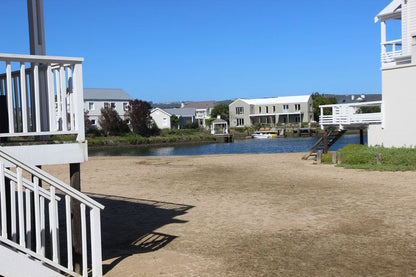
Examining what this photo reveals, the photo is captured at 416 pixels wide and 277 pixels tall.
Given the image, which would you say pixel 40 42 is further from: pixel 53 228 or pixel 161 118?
pixel 161 118

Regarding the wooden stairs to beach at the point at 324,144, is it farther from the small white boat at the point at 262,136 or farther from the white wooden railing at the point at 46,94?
the small white boat at the point at 262,136

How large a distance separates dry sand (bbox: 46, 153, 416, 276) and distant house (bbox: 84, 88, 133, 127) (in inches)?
2651

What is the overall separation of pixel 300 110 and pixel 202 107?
176 ft

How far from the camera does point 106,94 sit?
290 ft

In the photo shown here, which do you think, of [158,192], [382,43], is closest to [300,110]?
[382,43]

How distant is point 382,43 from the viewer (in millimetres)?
33219

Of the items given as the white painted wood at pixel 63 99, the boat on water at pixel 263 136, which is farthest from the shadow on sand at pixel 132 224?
the boat on water at pixel 263 136

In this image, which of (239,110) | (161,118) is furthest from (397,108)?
(239,110)

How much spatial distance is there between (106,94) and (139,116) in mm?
9629

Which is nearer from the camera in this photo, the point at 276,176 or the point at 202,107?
the point at 276,176

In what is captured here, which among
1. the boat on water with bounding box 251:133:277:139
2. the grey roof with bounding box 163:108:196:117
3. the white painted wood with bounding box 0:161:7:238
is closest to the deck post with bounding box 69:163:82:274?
the white painted wood with bounding box 0:161:7:238

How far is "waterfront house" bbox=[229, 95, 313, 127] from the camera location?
347ft

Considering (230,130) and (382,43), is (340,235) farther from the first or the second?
(230,130)

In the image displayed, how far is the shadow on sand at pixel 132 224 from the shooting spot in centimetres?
854
